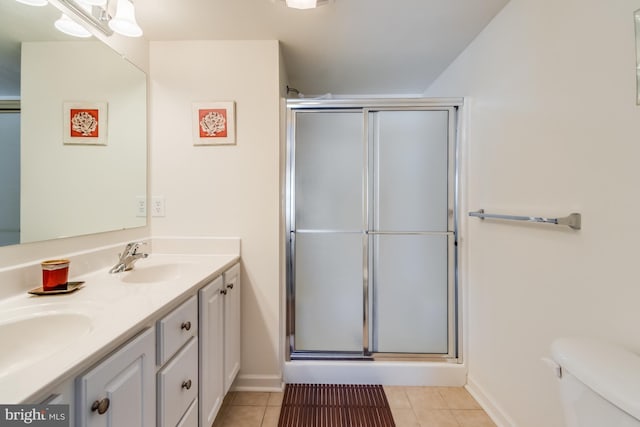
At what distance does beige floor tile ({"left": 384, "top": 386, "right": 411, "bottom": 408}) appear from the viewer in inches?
68.1

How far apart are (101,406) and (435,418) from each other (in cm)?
170

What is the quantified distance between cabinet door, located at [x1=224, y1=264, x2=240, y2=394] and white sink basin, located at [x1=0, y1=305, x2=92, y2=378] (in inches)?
28.2

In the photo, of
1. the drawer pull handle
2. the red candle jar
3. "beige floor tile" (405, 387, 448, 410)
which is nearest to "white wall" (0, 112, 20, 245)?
the red candle jar

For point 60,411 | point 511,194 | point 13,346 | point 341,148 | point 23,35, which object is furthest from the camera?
point 341,148

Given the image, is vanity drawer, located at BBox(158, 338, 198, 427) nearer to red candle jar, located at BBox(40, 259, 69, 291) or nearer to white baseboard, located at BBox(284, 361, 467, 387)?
red candle jar, located at BBox(40, 259, 69, 291)

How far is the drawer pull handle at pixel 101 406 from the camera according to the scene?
2.20 feet

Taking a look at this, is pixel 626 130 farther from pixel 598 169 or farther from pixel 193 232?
pixel 193 232

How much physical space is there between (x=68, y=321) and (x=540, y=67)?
2112 millimetres

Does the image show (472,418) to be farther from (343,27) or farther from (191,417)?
(343,27)

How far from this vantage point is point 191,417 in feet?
3.85

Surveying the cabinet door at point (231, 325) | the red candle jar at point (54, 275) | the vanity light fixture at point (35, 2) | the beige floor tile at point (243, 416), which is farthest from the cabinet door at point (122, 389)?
the vanity light fixture at point (35, 2)

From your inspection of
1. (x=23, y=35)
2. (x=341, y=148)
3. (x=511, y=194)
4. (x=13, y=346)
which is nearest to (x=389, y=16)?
(x=341, y=148)

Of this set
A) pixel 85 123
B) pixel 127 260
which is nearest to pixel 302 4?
pixel 85 123

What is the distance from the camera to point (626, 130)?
0.93 m
